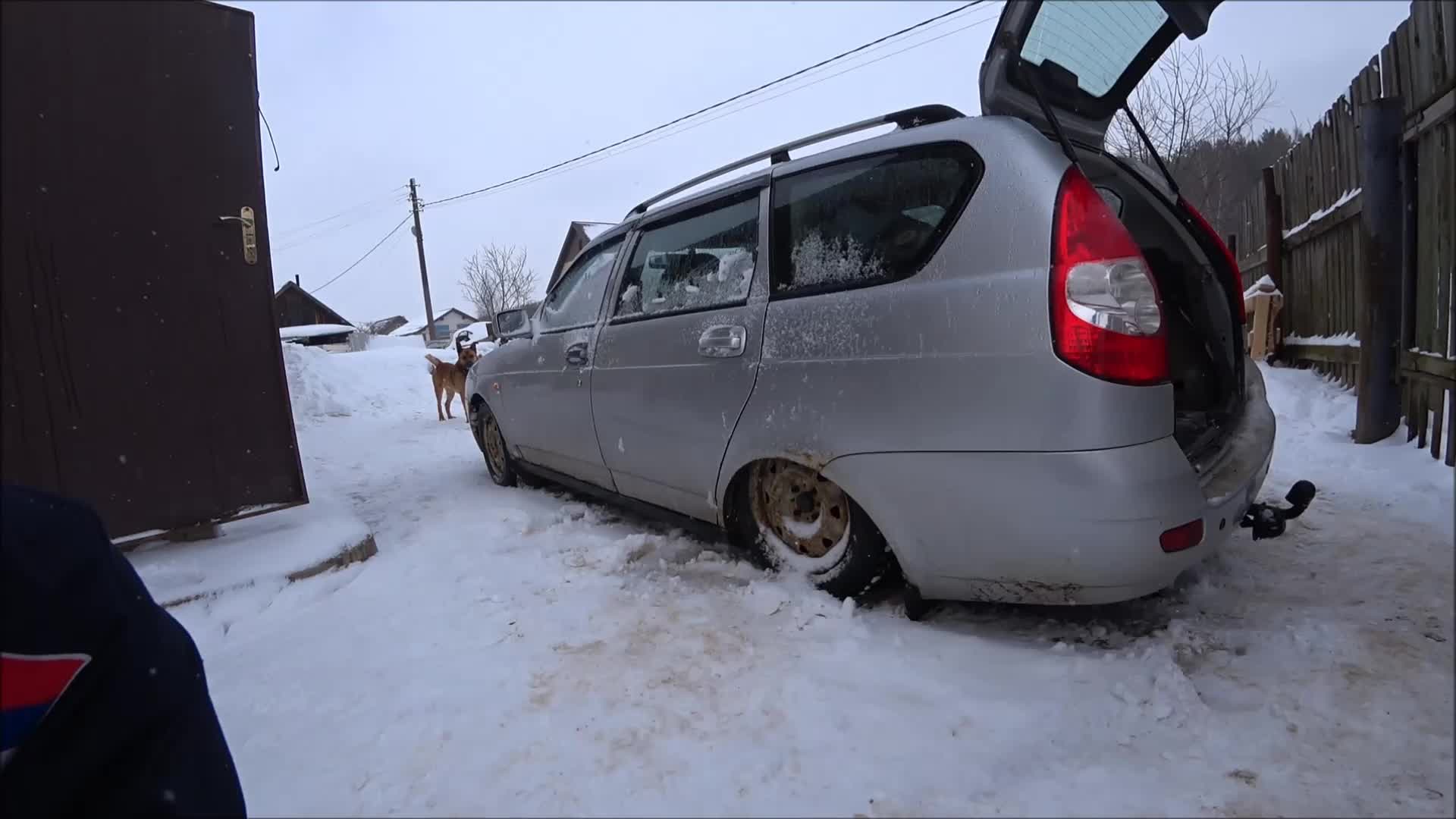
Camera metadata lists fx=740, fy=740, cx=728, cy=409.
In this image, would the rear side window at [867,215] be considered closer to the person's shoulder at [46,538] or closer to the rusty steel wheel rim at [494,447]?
the person's shoulder at [46,538]

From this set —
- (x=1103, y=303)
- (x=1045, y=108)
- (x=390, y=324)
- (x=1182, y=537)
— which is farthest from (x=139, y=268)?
(x=390, y=324)

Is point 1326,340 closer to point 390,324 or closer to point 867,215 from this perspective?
point 867,215

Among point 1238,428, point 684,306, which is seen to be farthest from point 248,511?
point 1238,428

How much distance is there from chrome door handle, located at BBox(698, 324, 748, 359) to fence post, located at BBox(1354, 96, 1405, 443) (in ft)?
12.8

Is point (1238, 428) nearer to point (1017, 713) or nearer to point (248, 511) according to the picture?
point (1017, 713)

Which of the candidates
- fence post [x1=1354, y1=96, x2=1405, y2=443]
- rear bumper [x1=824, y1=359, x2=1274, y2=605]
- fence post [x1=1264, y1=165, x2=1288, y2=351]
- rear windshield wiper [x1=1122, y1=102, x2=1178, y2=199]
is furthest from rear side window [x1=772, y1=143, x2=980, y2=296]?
fence post [x1=1264, y1=165, x2=1288, y2=351]

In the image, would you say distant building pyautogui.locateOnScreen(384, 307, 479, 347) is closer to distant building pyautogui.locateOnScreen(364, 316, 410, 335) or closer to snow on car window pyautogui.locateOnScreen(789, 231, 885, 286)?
distant building pyautogui.locateOnScreen(364, 316, 410, 335)

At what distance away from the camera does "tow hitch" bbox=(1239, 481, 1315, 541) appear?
7.68ft

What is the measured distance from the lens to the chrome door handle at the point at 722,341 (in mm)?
2785

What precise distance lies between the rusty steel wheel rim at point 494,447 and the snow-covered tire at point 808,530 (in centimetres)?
256

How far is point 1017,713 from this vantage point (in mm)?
1925

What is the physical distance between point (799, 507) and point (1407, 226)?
13.0ft

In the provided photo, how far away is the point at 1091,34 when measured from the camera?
2381 millimetres

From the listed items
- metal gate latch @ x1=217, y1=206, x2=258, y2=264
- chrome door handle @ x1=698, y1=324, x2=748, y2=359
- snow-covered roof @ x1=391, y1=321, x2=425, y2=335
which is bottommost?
chrome door handle @ x1=698, y1=324, x2=748, y2=359
